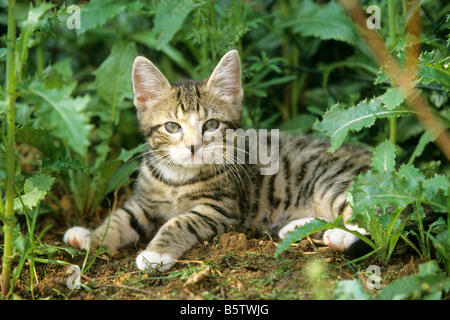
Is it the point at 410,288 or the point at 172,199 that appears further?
the point at 172,199

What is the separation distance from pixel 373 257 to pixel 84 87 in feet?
10.6

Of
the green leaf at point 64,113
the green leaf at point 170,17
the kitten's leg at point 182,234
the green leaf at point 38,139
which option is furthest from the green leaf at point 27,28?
the green leaf at point 170,17

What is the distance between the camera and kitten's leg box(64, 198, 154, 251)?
9.36 feet

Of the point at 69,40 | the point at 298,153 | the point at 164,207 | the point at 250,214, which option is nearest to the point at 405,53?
the point at 298,153

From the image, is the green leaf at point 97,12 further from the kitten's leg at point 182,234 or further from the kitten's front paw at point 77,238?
the kitten's leg at point 182,234

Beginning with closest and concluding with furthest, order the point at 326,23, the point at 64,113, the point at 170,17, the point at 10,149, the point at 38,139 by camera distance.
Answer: the point at 64,113
the point at 10,149
the point at 38,139
the point at 170,17
the point at 326,23

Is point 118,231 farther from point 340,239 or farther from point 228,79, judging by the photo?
point 340,239

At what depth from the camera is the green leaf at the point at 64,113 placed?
5.84 feet

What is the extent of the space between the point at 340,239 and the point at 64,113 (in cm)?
156

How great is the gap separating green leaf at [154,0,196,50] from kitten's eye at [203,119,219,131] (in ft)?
2.44

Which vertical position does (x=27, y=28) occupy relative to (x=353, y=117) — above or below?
above

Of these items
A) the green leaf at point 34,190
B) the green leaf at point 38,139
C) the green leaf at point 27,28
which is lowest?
the green leaf at point 34,190

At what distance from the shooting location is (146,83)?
312 centimetres

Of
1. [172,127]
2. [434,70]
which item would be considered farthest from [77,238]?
[434,70]
